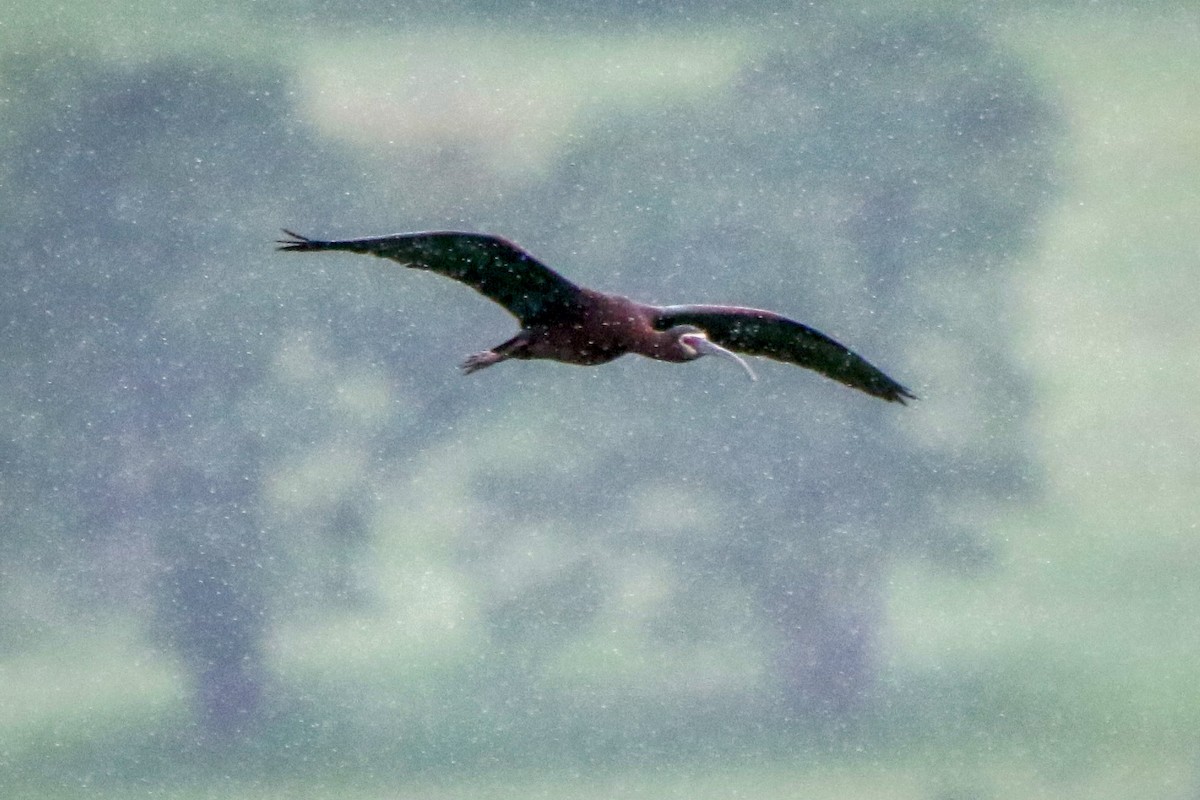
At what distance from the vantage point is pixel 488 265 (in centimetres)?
1237

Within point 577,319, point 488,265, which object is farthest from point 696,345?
point 488,265

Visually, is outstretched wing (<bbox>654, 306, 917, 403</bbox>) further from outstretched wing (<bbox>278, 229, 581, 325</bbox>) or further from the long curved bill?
outstretched wing (<bbox>278, 229, 581, 325</bbox>)

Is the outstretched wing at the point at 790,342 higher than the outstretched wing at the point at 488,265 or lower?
higher

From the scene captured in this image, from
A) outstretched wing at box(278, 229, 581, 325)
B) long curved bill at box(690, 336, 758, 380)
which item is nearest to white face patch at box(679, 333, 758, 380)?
long curved bill at box(690, 336, 758, 380)

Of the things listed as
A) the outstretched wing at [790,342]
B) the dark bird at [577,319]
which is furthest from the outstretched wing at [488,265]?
the outstretched wing at [790,342]

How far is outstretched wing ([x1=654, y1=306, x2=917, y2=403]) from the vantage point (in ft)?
44.0

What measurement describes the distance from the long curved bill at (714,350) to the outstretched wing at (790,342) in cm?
12

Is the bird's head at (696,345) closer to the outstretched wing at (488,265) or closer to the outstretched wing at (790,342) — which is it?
the outstretched wing at (790,342)

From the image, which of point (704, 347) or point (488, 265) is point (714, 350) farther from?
point (488, 265)

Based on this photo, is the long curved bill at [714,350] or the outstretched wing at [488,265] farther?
the long curved bill at [714,350]

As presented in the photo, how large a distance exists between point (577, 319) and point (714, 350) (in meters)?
1.51

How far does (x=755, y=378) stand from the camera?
44.1ft

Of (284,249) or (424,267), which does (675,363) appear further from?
(284,249)

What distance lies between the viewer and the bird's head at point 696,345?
43.2ft
